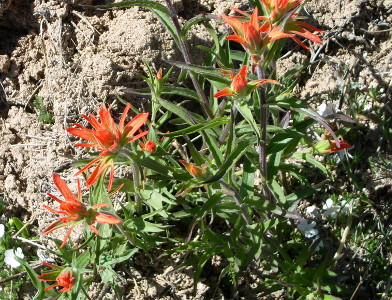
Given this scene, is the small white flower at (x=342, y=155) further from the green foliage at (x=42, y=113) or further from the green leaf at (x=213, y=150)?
the green foliage at (x=42, y=113)

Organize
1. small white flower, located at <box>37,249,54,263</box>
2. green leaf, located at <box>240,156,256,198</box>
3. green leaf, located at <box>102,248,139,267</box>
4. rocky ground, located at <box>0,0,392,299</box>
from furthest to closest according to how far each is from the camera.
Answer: rocky ground, located at <box>0,0,392,299</box> < small white flower, located at <box>37,249,54,263</box> < green leaf, located at <box>102,248,139,267</box> < green leaf, located at <box>240,156,256,198</box>

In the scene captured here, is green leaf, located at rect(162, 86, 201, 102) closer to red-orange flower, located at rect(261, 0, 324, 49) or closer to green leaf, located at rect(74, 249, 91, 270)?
red-orange flower, located at rect(261, 0, 324, 49)

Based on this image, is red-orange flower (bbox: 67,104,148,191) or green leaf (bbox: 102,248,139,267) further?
green leaf (bbox: 102,248,139,267)

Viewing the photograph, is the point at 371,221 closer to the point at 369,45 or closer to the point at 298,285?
the point at 298,285

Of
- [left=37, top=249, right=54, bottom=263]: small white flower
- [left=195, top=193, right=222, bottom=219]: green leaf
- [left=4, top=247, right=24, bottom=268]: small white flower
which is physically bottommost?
[left=37, top=249, right=54, bottom=263]: small white flower

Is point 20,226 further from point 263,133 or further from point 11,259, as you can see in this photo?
point 263,133

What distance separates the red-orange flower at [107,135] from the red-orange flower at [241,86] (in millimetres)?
289

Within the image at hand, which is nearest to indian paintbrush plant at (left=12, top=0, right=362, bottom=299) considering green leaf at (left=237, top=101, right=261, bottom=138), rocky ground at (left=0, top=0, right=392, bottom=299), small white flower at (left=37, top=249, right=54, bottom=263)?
green leaf at (left=237, top=101, right=261, bottom=138)

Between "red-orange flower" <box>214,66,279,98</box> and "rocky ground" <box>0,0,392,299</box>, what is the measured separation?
1076 mm

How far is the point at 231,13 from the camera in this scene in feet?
9.48

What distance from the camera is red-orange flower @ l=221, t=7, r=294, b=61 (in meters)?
1.61

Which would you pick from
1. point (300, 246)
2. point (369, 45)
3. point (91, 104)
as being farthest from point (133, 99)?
point (369, 45)

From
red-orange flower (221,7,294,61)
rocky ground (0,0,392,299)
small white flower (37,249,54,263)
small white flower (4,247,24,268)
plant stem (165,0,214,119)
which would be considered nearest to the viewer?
red-orange flower (221,7,294,61)

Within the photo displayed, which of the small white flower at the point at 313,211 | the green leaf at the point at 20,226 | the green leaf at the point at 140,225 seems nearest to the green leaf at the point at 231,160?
the green leaf at the point at 140,225
